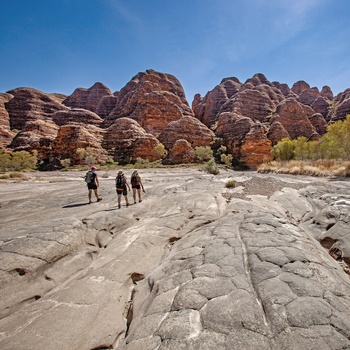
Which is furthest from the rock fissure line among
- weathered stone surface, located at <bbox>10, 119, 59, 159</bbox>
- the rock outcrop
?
weathered stone surface, located at <bbox>10, 119, 59, 159</bbox>

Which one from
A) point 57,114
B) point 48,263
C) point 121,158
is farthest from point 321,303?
point 57,114

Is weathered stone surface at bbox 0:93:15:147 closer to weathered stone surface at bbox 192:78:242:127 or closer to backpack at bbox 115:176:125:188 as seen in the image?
backpack at bbox 115:176:125:188

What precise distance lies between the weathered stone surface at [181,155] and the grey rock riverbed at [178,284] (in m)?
49.0

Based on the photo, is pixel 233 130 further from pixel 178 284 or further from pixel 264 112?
pixel 178 284

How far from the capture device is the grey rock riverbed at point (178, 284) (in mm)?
2373

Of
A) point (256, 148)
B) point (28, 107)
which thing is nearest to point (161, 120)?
point (256, 148)

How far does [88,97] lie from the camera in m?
114

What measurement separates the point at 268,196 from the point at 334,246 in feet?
15.5

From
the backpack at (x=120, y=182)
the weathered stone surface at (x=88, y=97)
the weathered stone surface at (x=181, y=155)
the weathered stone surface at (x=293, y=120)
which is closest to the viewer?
the backpack at (x=120, y=182)

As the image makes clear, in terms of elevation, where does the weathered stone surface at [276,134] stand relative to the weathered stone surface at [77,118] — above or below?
below

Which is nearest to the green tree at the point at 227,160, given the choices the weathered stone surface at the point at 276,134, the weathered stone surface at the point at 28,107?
the weathered stone surface at the point at 276,134

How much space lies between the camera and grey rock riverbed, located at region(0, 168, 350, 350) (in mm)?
2373

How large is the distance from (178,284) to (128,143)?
5870cm

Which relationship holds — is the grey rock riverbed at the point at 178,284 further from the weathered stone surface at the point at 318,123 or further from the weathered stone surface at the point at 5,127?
the weathered stone surface at the point at 318,123
